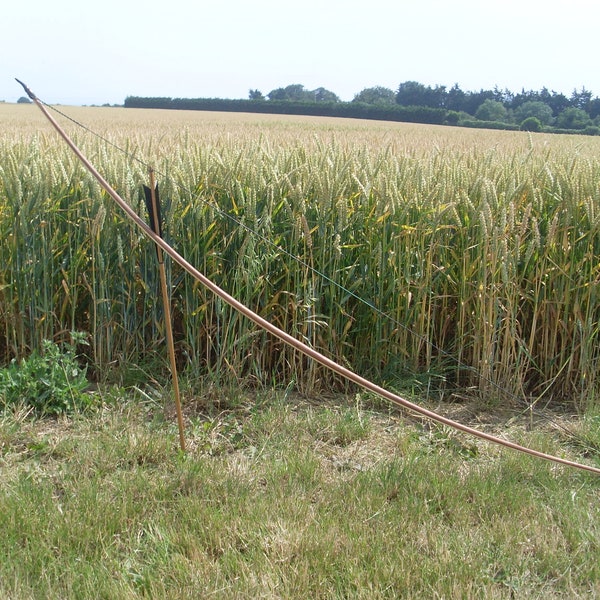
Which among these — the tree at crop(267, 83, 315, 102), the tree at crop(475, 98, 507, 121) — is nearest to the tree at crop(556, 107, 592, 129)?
the tree at crop(475, 98, 507, 121)

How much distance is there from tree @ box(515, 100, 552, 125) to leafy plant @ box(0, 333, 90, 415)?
50.5 meters

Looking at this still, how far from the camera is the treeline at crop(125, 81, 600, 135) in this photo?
135ft

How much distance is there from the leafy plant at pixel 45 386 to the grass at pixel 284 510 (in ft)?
0.31

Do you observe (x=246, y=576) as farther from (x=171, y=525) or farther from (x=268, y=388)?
(x=268, y=388)

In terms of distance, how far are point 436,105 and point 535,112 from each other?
11.4m

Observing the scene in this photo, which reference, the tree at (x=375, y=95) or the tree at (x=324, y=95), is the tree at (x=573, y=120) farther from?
the tree at (x=324, y=95)

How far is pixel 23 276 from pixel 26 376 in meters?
0.59

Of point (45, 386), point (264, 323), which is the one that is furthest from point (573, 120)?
point (264, 323)

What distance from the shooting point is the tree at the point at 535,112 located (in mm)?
49438

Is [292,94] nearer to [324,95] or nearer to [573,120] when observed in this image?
[324,95]

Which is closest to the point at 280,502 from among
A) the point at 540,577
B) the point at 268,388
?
the point at 540,577

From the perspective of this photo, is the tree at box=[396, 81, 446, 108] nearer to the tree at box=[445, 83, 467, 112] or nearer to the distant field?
the tree at box=[445, 83, 467, 112]

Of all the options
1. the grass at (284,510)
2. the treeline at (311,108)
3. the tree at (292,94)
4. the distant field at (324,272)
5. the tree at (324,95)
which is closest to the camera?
the grass at (284,510)

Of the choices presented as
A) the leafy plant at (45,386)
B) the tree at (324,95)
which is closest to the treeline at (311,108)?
the tree at (324,95)
